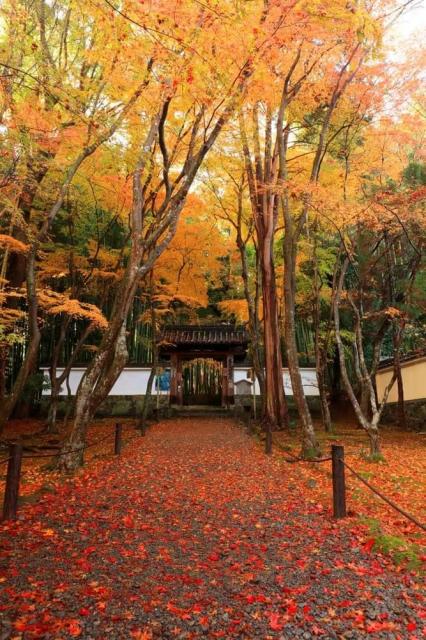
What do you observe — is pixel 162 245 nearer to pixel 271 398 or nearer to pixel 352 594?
pixel 352 594

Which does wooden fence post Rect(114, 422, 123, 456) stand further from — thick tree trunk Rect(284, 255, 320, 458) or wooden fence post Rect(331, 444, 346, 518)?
wooden fence post Rect(331, 444, 346, 518)

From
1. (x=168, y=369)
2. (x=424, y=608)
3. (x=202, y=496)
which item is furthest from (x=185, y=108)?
(x=168, y=369)

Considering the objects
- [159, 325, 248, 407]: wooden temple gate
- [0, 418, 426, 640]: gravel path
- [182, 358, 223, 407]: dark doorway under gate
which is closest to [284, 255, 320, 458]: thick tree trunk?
[0, 418, 426, 640]: gravel path

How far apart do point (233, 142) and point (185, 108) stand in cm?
335

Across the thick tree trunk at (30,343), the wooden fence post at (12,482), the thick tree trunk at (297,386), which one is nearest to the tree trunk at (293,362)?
the thick tree trunk at (297,386)

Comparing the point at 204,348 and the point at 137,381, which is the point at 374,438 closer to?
the point at 204,348

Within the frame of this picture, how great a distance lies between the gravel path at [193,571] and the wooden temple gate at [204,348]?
12.0 meters

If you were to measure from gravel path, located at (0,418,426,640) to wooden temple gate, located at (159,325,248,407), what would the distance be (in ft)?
39.5

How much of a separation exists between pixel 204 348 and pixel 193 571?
50.1 feet

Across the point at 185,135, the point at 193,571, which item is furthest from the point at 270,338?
the point at 193,571

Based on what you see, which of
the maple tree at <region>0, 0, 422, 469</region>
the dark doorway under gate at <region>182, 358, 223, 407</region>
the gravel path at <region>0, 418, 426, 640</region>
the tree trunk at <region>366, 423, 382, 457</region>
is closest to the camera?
the gravel path at <region>0, 418, 426, 640</region>

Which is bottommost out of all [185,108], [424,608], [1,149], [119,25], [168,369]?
[424,608]

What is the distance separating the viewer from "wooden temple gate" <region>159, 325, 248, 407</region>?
18.1 meters

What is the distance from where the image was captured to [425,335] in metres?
15.2
